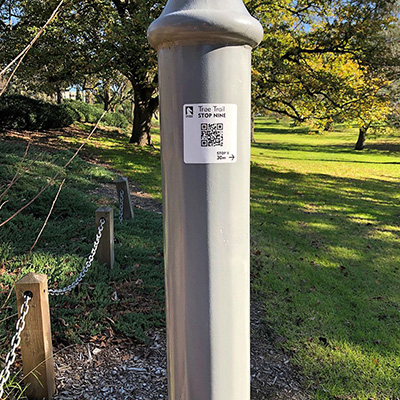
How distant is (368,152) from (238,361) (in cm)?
2776

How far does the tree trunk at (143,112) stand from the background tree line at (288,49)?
2.72 m

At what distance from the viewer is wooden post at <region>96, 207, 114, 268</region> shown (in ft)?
→ 15.0

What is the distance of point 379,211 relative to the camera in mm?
10641

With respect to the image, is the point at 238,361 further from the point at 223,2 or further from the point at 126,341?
the point at 126,341

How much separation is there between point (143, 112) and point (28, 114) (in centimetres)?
457

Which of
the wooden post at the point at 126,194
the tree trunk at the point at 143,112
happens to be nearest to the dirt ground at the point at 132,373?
the wooden post at the point at 126,194

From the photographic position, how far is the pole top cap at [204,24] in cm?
142

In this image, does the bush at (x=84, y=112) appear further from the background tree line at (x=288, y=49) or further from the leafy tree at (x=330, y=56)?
the leafy tree at (x=330, y=56)

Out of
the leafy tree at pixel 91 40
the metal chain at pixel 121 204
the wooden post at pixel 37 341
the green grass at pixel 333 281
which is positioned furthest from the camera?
the leafy tree at pixel 91 40

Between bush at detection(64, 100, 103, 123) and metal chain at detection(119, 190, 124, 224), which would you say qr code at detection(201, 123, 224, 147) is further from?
bush at detection(64, 100, 103, 123)

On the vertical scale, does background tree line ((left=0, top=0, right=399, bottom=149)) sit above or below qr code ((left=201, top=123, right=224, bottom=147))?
above

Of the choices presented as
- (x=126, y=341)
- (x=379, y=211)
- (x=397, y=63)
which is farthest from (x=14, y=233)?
(x=397, y=63)

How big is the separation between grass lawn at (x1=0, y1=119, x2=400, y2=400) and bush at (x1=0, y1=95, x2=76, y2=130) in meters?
6.23

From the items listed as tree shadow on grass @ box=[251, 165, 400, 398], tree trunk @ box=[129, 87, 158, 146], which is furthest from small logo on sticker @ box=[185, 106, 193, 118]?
tree trunk @ box=[129, 87, 158, 146]
